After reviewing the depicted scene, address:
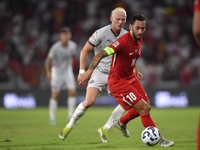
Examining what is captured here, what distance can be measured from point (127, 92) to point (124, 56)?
0.60 m

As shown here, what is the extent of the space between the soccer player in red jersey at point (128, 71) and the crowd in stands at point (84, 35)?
10.4m

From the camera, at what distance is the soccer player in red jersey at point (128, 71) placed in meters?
4.96

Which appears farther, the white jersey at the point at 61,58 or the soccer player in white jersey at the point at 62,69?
the white jersey at the point at 61,58

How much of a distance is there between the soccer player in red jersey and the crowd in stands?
10.4 meters

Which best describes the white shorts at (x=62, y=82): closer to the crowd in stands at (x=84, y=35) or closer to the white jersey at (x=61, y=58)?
the white jersey at (x=61, y=58)

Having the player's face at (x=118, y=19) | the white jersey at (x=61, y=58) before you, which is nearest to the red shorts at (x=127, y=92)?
the player's face at (x=118, y=19)

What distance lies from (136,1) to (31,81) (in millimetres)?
8654

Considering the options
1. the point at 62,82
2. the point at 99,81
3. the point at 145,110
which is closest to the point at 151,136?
the point at 145,110

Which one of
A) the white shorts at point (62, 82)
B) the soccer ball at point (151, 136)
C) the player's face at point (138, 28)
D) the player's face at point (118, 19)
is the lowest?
the soccer ball at point (151, 136)

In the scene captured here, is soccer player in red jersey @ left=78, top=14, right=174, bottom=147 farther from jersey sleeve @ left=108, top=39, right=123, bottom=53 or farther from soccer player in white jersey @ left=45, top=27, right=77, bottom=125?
soccer player in white jersey @ left=45, top=27, right=77, bottom=125

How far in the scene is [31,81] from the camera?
52.0 feet

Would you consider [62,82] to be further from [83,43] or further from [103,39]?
[83,43]

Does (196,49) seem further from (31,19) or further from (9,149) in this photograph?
(9,149)

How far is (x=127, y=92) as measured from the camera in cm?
516
